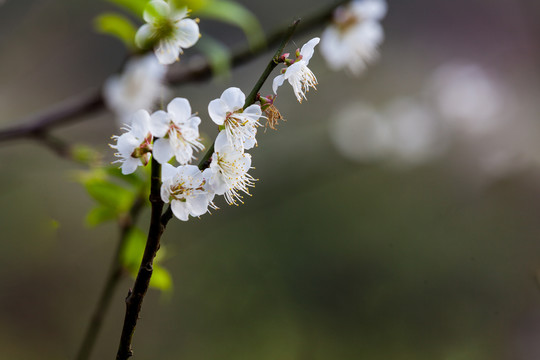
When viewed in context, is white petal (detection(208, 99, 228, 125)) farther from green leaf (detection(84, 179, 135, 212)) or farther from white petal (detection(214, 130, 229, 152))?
green leaf (detection(84, 179, 135, 212))

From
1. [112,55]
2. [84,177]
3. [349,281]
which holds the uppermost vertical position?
[112,55]

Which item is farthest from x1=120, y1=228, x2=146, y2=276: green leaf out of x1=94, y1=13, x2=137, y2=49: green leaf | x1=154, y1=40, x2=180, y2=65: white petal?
x1=94, y1=13, x2=137, y2=49: green leaf

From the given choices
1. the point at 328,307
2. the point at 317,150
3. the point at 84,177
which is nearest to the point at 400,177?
the point at 317,150

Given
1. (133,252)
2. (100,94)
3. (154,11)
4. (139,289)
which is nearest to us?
(139,289)

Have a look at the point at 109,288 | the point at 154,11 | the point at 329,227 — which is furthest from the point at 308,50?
the point at 329,227

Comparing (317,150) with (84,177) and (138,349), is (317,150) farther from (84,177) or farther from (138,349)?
(84,177)

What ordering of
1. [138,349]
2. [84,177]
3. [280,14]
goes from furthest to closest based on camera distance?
[280,14], [138,349], [84,177]

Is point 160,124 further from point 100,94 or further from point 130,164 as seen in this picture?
point 100,94
